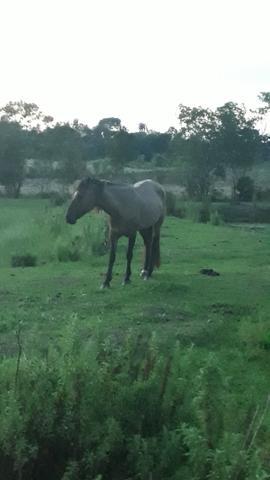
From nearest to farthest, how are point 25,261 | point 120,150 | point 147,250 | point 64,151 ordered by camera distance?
point 147,250 → point 25,261 → point 120,150 → point 64,151

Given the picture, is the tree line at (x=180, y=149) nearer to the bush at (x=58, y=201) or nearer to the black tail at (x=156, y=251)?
the bush at (x=58, y=201)

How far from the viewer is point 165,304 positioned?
11.3m

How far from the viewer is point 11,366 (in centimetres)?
496

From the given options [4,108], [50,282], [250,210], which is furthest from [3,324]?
[4,108]

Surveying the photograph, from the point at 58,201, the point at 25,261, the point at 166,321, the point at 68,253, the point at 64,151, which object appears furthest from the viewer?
the point at 64,151

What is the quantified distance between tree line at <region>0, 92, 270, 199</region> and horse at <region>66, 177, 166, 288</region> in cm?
3267

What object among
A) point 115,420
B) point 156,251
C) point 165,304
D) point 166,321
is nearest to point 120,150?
point 156,251

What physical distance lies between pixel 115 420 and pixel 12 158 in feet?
191

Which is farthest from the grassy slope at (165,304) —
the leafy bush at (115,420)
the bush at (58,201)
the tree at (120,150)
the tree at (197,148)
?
the tree at (120,150)

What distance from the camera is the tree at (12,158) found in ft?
198

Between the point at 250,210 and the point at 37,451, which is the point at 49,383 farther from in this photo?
the point at 250,210

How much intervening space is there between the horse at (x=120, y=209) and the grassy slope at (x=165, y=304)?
450mm

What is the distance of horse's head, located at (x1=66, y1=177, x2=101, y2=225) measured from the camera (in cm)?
1340

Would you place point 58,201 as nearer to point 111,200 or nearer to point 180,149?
point 180,149
